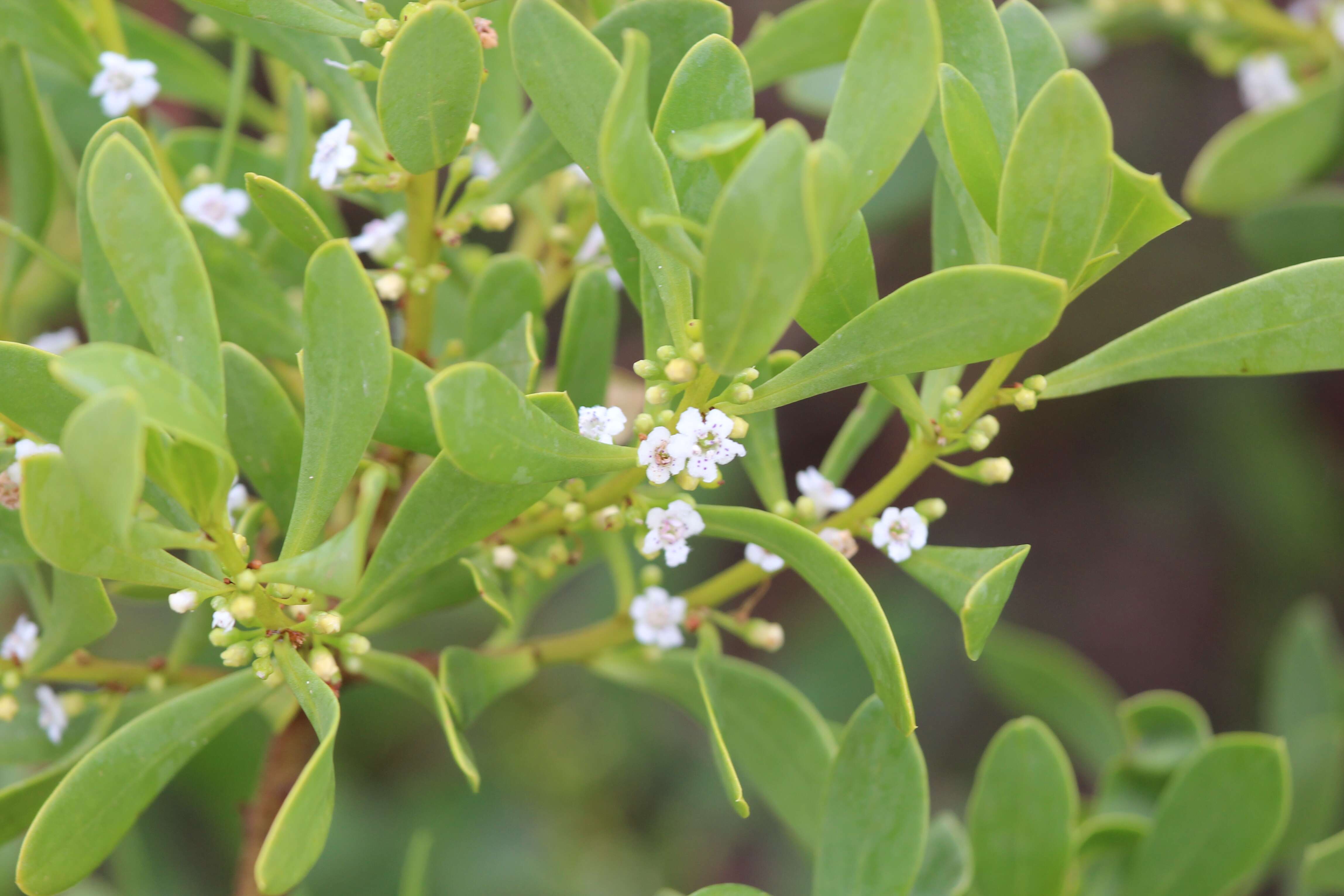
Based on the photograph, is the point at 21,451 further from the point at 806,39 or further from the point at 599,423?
the point at 806,39

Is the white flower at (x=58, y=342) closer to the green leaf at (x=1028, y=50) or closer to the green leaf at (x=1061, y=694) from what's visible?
the green leaf at (x=1028, y=50)

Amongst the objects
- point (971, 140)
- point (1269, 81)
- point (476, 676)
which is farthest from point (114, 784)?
point (1269, 81)

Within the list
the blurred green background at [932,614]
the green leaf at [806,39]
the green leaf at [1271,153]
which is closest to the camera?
the green leaf at [806,39]

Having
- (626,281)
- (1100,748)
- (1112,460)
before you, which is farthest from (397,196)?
(1112,460)

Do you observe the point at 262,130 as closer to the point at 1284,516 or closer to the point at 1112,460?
the point at 1112,460

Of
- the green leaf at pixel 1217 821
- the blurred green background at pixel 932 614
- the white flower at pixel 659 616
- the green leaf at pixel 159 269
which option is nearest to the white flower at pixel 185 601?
the green leaf at pixel 159 269
